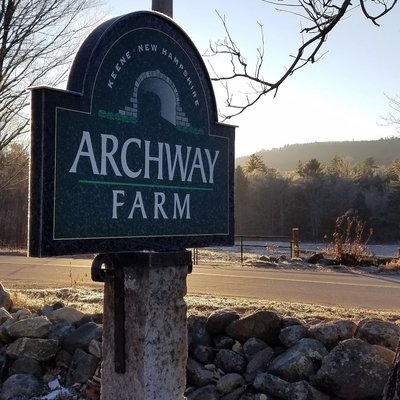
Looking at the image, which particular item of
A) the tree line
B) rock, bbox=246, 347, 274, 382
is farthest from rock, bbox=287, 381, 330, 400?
the tree line

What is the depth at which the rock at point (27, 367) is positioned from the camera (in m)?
5.61

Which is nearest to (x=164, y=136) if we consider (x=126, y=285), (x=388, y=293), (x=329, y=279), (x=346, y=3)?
(x=126, y=285)

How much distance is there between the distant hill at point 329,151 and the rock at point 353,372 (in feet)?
486

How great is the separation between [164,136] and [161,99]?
0.21 metres

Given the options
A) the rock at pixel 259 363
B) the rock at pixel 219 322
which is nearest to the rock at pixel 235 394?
the rock at pixel 259 363

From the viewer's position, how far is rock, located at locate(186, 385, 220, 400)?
5.02 meters

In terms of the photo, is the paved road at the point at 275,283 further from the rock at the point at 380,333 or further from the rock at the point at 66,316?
the rock at the point at 66,316

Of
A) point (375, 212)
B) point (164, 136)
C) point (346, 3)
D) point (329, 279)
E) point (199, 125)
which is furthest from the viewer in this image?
point (375, 212)

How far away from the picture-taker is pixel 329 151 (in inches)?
6486

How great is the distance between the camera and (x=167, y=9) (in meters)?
3.58

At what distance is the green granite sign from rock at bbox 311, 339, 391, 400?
6.13 feet

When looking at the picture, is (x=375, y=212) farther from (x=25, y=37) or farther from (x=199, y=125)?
(x=199, y=125)

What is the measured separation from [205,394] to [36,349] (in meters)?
1.80

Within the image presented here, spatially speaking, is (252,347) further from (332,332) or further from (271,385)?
(332,332)
